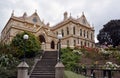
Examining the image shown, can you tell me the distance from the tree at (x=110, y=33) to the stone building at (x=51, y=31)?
3446mm

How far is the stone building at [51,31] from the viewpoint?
40844 mm

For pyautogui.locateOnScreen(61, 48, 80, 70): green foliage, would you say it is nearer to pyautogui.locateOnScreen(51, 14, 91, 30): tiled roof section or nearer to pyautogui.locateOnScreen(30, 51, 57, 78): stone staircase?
pyautogui.locateOnScreen(30, 51, 57, 78): stone staircase

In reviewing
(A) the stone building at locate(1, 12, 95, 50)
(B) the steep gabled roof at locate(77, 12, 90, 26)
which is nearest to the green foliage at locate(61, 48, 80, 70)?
(A) the stone building at locate(1, 12, 95, 50)

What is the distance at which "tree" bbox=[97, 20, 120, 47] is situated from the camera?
2083 inches

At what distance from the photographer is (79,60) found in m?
28.6

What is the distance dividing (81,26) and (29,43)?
23.5 meters

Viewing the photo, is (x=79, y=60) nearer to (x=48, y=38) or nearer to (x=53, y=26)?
(x=48, y=38)

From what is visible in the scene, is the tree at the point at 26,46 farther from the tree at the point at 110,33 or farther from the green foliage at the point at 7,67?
the tree at the point at 110,33

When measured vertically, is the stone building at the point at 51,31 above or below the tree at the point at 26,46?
above

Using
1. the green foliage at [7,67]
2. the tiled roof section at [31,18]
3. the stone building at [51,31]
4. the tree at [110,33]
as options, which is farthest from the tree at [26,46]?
the tree at [110,33]

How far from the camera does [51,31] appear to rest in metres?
46.6

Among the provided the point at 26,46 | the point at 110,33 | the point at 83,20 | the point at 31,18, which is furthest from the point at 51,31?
the point at 26,46

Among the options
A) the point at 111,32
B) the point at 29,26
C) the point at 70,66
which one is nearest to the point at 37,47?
the point at 70,66

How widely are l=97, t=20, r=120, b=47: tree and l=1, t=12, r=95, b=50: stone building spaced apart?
136 inches
